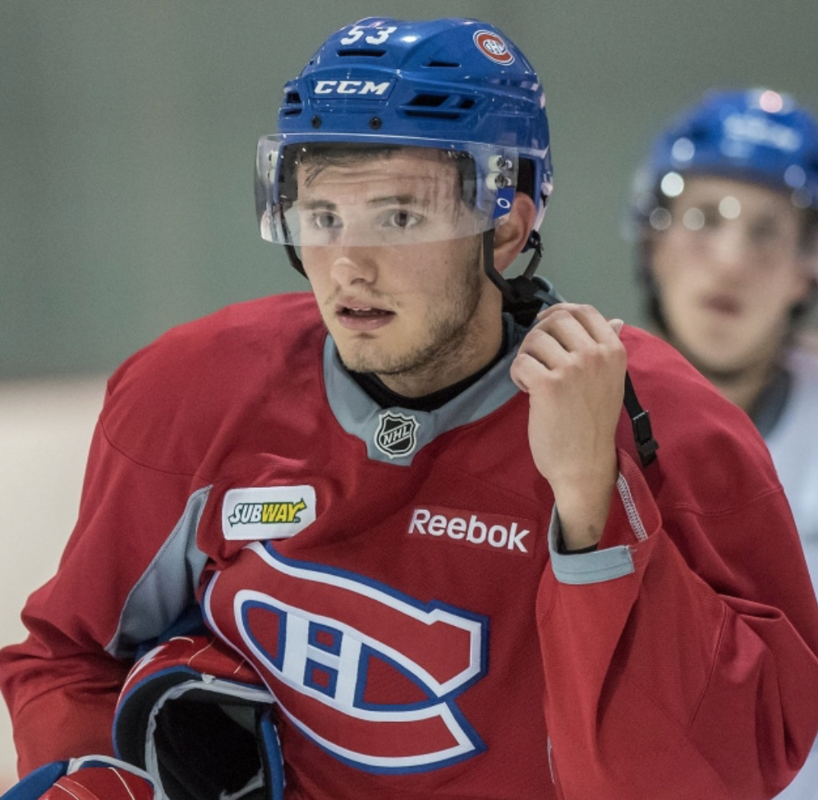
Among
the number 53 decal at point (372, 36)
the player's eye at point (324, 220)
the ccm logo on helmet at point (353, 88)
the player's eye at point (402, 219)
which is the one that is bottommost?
the player's eye at point (324, 220)

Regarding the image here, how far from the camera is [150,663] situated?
1.64 metres

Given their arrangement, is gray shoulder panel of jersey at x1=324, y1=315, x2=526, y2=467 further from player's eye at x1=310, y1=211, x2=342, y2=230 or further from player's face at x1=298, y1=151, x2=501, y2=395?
player's eye at x1=310, y1=211, x2=342, y2=230

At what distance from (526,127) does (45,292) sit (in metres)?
2.87

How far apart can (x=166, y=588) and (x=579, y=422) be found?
620 millimetres

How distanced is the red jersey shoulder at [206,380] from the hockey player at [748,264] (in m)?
1.13

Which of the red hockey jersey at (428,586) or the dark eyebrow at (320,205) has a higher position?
the dark eyebrow at (320,205)

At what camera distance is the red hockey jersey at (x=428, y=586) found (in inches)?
56.0

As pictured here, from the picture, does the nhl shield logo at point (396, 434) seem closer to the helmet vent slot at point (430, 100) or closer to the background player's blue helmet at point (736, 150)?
the helmet vent slot at point (430, 100)

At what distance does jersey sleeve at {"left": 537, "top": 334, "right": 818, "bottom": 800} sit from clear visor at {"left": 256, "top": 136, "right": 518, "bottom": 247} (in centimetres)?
35

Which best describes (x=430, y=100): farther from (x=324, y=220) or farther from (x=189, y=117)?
(x=189, y=117)

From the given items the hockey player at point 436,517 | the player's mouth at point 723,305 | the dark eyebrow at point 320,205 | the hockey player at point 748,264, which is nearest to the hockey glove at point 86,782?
the hockey player at point 436,517

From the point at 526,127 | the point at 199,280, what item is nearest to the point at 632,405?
the point at 526,127

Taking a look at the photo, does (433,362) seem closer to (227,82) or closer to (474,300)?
(474,300)

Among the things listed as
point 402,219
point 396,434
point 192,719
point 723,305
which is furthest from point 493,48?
point 723,305
